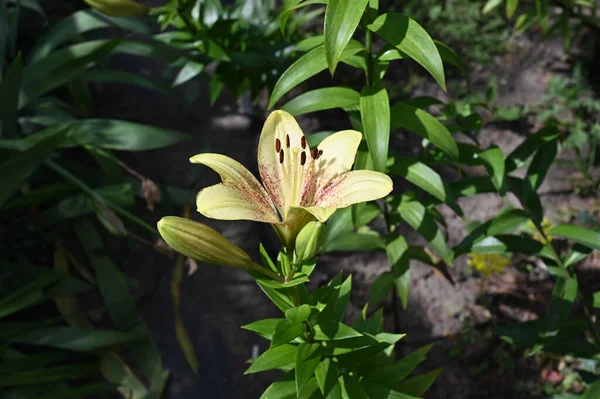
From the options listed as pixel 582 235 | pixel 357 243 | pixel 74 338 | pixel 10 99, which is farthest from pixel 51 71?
pixel 582 235

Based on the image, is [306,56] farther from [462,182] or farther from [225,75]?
[225,75]

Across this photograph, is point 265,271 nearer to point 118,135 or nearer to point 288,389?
point 288,389

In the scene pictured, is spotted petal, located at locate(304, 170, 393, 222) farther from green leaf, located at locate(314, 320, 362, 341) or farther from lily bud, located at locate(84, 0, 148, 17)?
lily bud, located at locate(84, 0, 148, 17)

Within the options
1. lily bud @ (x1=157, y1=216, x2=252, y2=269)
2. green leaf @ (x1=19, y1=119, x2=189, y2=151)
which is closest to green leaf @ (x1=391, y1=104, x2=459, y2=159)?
lily bud @ (x1=157, y1=216, x2=252, y2=269)

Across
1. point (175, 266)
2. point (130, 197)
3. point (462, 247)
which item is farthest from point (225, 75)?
point (462, 247)

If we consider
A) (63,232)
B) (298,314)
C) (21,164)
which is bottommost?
(63,232)

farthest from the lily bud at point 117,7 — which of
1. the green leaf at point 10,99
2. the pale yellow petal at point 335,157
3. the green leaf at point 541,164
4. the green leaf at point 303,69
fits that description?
the green leaf at point 541,164
